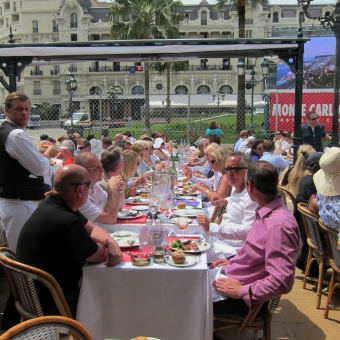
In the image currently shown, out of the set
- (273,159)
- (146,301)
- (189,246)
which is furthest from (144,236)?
(273,159)

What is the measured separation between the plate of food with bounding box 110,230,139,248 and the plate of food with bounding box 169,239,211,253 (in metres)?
0.30

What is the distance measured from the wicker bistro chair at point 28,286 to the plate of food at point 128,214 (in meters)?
1.41

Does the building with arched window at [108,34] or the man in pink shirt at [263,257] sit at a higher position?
the building with arched window at [108,34]

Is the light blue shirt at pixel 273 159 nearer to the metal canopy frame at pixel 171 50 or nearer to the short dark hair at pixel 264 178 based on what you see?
the metal canopy frame at pixel 171 50

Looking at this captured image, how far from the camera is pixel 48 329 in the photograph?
1.66m

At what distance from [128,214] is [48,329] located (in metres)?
2.39

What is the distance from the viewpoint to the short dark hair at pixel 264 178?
265 centimetres

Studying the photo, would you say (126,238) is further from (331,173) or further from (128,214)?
(331,173)

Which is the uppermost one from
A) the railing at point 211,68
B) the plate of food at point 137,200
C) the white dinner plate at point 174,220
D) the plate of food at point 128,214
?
the railing at point 211,68

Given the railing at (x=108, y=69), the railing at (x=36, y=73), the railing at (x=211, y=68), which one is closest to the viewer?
the railing at (x=211, y=68)

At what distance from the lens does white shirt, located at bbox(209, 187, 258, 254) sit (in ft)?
11.4

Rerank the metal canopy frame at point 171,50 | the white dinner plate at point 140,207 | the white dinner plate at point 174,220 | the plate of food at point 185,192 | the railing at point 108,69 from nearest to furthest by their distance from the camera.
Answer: the white dinner plate at point 174,220 < the white dinner plate at point 140,207 < the plate of food at point 185,192 < the metal canopy frame at point 171,50 < the railing at point 108,69

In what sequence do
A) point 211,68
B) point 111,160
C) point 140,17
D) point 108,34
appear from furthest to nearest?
point 108,34
point 211,68
point 140,17
point 111,160

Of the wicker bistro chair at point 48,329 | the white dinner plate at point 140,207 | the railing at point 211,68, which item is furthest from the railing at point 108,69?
the wicker bistro chair at point 48,329
